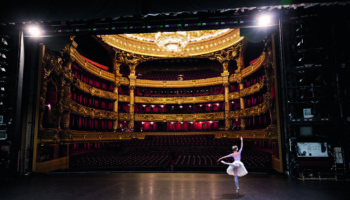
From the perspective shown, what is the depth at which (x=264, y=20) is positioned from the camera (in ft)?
26.4

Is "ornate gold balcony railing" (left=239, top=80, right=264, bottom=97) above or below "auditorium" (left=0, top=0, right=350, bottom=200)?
above

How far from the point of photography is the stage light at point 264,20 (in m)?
7.75

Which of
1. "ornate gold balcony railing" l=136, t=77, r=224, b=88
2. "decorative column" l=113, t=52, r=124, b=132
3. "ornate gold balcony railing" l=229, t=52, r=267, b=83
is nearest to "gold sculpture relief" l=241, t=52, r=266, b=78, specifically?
"ornate gold balcony railing" l=229, t=52, r=267, b=83

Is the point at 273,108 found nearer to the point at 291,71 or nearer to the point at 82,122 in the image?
the point at 291,71

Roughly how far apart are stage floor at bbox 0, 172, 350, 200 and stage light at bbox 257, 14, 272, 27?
593 centimetres

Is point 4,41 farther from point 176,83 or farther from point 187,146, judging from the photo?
point 176,83

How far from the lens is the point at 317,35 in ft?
29.1

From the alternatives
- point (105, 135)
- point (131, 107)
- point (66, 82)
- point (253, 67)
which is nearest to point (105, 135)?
point (105, 135)

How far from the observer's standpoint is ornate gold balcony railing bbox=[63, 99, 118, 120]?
18741 millimetres

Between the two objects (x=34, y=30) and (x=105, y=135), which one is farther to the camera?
(x=105, y=135)

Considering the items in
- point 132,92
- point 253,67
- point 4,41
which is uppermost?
point 253,67

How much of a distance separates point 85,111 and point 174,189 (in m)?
18.2

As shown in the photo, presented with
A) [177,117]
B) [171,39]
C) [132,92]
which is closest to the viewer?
[171,39]

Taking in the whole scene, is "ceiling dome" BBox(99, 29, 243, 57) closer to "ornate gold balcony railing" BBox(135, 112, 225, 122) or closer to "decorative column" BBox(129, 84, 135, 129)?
"decorative column" BBox(129, 84, 135, 129)
